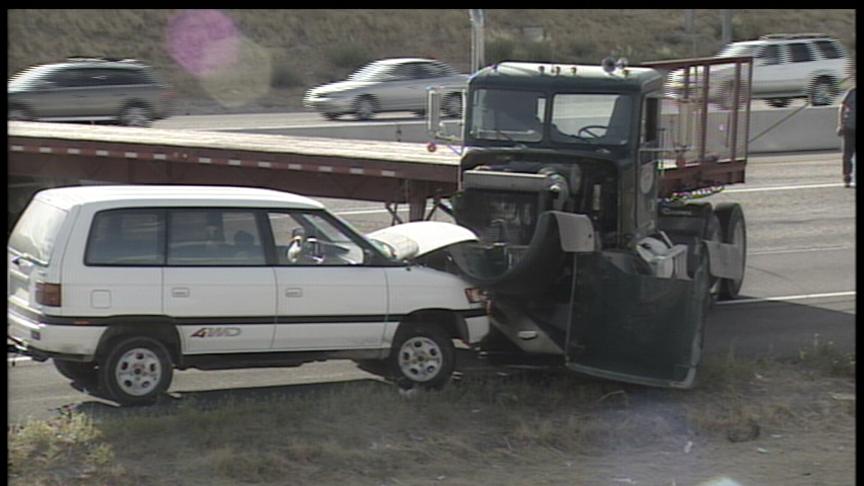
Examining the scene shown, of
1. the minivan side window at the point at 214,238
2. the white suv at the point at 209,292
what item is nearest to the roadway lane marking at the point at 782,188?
the white suv at the point at 209,292

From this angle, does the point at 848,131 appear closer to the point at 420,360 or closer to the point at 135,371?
the point at 420,360

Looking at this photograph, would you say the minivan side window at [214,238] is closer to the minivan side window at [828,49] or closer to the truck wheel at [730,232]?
the truck wheel at [730,232]

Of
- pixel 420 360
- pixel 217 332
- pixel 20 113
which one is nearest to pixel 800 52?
pixel 20 113

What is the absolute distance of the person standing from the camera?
74.7 ft

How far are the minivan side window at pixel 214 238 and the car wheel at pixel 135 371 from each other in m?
0.65

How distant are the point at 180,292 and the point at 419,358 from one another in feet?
6.31

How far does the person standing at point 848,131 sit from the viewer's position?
2277 cm

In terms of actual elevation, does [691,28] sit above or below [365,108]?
above

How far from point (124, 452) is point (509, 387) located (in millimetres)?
3247

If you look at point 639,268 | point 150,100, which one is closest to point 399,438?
point 639,268

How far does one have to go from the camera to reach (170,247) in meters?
9.77

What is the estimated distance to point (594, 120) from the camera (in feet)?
Result: 38.9

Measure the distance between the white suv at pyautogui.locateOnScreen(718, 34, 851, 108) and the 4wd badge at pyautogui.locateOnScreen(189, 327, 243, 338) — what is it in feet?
103

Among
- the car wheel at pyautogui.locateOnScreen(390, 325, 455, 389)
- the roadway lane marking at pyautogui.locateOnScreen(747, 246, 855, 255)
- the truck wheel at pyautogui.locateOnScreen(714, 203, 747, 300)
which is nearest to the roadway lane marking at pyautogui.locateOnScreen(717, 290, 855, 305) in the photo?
the truck wheel at pyautogui.locateOnScreen(714, 203, 747, 300)
